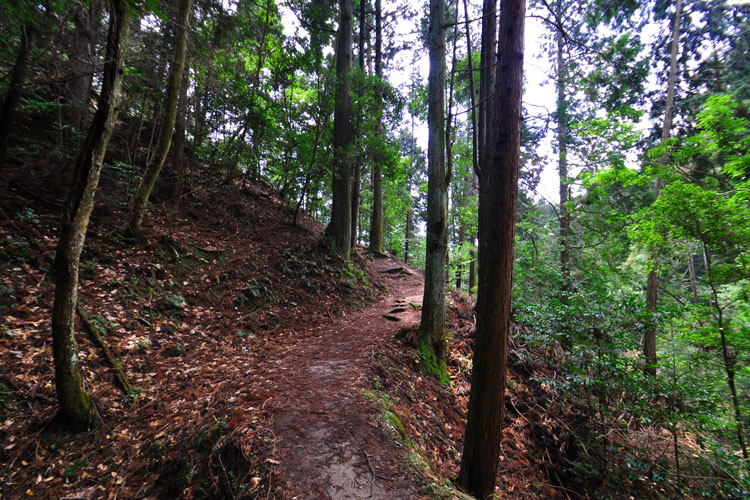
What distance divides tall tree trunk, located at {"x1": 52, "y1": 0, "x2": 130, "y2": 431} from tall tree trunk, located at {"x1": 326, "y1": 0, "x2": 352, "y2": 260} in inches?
260

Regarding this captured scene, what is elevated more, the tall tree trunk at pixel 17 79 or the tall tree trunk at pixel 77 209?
the tall tree trunk at pixel 17 79

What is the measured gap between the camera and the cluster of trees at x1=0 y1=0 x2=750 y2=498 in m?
3.24

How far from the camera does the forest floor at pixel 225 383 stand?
2766 mm

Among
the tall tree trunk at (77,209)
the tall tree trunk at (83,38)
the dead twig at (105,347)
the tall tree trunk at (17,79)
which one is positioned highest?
the tall tree trunk at (83,38)

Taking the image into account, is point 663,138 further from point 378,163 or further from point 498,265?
point 498,265

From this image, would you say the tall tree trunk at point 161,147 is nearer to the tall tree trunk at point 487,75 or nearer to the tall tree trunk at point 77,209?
the tall tree trunk at point 77,209

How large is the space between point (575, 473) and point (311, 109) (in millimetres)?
11287

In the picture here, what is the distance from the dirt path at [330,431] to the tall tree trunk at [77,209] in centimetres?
222

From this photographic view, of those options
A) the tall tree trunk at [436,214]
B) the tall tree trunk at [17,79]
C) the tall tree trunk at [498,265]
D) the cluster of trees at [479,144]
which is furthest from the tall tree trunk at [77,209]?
the tall tree trunk at [436,214]

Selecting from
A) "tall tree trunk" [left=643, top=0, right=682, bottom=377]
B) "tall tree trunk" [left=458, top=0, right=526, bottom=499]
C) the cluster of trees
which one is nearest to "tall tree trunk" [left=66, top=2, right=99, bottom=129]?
the cluster of trees

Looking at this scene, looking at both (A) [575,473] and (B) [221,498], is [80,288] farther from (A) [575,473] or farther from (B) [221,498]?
(A) [575,473]

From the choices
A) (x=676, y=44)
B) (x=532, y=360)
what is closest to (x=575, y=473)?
(x=532, y=360)

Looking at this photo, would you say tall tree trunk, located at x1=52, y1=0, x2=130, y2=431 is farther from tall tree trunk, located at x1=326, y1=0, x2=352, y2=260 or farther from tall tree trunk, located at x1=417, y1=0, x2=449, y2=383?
tall tree trunk, located at x1=326, y1=0, x2=352, y2=260

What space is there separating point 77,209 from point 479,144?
23.8 feet
